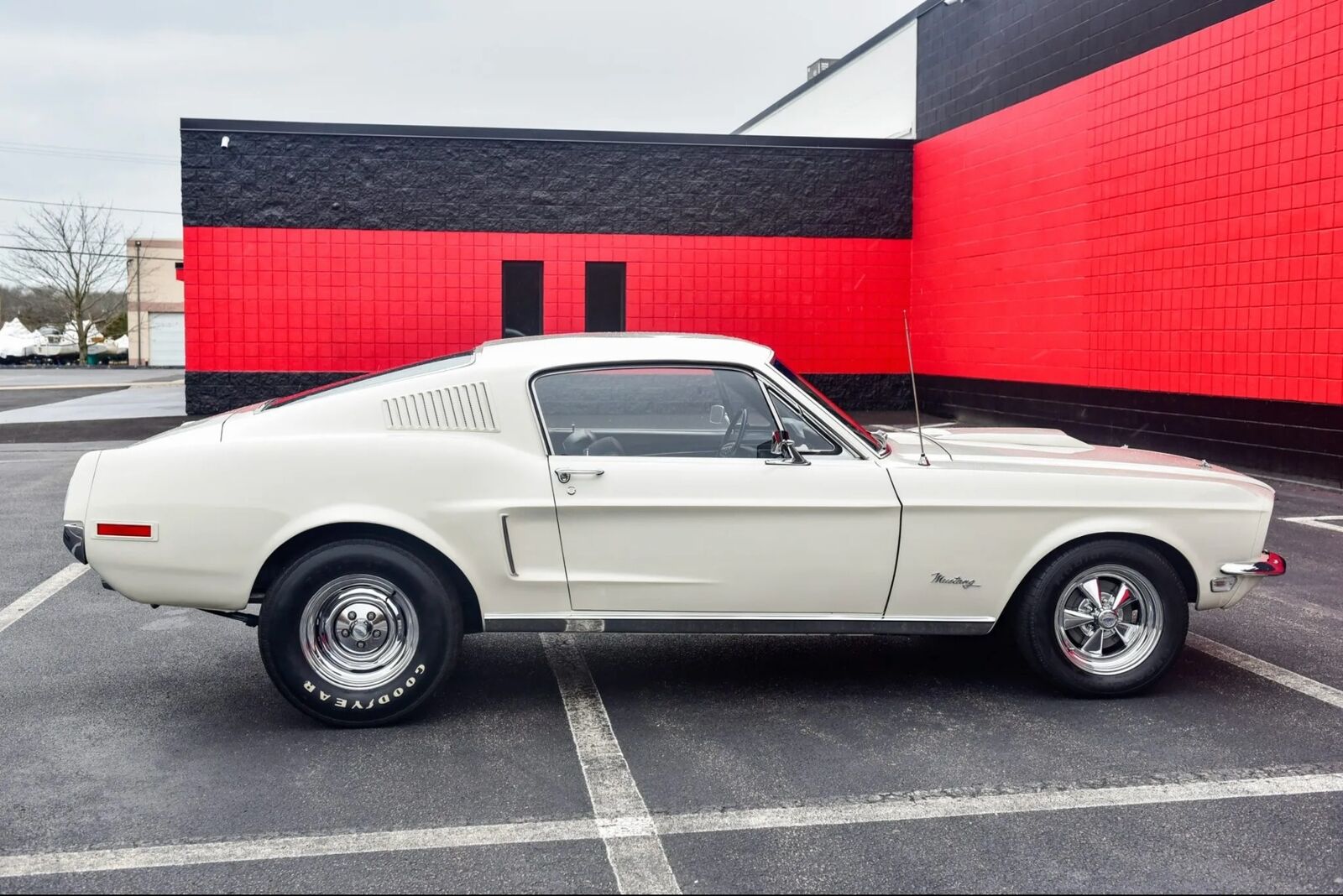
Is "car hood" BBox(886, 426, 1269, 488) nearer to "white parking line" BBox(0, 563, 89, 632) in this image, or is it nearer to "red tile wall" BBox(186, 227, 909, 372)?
A: "white parking line" BBox(0, 563, 89, 632)

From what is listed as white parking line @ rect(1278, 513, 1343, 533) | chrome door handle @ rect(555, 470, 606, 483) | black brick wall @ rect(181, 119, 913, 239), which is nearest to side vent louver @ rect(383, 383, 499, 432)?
chrome door handle @ rect(555, 470, 606, 483)

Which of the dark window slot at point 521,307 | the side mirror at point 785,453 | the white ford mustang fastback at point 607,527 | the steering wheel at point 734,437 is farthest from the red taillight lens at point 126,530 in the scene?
the dark window slot at point 521,307

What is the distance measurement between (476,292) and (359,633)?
1532 centimetres

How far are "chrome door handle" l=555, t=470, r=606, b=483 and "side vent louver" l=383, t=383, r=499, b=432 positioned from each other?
30 centimetres

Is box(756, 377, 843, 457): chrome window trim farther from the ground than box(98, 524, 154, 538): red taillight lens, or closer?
farther from the ground

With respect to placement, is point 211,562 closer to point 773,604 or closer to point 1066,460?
point 773,604

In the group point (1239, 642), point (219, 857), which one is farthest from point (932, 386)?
point (219, 857)

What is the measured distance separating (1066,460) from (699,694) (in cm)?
179

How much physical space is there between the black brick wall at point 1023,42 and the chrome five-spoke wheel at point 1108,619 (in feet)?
31.6

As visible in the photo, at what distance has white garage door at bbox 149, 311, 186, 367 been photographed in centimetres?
4991

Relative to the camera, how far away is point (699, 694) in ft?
16.1

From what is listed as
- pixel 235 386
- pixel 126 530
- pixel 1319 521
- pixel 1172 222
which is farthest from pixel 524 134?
pixel 126 530

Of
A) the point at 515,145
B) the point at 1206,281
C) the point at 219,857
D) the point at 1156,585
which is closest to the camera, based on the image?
the point at 219,857

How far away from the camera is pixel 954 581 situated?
462 centimetres
